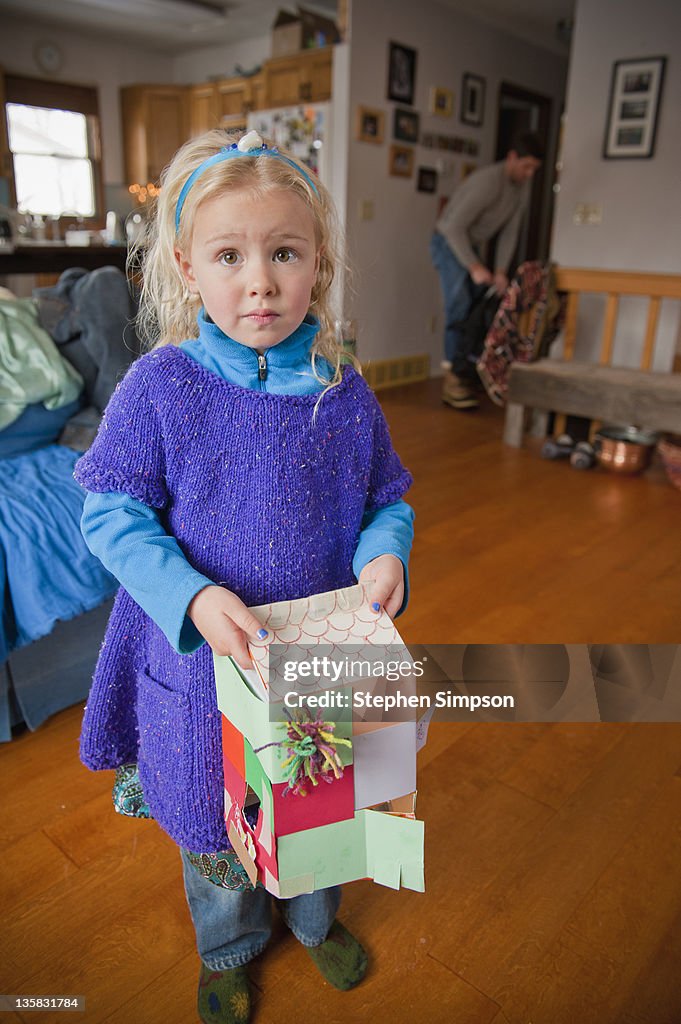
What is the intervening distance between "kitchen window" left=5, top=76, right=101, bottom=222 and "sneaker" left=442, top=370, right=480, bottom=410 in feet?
11.9

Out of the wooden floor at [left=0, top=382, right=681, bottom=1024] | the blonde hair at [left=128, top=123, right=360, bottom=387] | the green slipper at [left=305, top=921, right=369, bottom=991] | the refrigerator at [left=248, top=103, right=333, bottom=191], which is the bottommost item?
the wooden floor at [left=0, top=382, right=681, bottom=1024]

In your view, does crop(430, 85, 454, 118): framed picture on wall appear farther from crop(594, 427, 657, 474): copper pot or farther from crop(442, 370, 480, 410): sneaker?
crop(594, 427, 657, 474): copper pot

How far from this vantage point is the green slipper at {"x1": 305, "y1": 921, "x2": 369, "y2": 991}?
108 cm

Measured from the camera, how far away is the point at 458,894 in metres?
1.25

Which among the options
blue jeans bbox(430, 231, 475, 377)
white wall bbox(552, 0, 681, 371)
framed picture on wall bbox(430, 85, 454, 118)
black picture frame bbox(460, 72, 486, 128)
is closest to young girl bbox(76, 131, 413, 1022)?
white wall bbox(552, 0, 681, 371)

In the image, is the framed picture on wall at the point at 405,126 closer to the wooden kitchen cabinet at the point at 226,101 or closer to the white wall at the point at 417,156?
the white wall at the point at 417,156

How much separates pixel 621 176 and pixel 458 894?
12.5 feet

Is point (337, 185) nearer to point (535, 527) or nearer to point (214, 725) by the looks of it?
point (535, 527)

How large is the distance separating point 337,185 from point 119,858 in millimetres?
4063

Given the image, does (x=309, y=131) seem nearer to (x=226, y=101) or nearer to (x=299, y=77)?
(x=299, y=77)

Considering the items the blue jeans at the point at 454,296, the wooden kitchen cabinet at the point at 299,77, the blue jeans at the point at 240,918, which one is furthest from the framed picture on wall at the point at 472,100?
the blue jeans at the point at 240,918

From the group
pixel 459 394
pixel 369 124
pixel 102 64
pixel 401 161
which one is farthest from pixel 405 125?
pixel 102 64

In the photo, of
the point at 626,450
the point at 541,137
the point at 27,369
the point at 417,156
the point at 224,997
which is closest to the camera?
the point at 224,997

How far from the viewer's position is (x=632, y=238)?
4.00 m
